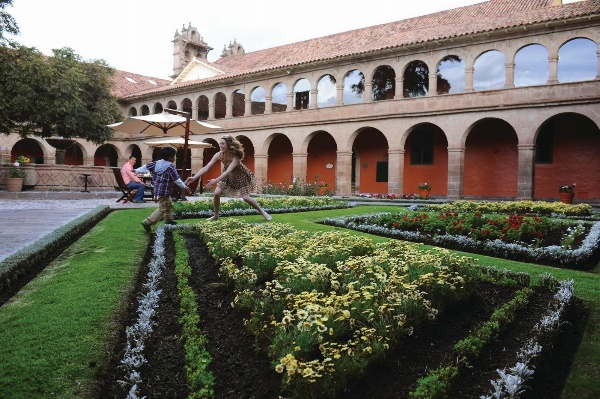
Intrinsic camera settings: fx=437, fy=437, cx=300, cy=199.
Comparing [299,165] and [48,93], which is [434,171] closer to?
[299,165]

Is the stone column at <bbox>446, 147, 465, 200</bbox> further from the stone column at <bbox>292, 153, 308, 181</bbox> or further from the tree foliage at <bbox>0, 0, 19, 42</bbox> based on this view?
the tree foliage at <bbox>0, 0, 19, 42</bbox>

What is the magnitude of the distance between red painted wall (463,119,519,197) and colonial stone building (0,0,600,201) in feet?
0.16

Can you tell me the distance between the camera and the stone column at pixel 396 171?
20609 mm

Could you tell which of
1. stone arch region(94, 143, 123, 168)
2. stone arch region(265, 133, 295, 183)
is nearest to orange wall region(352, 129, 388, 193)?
stone arch region(265, 133, 295, 183)

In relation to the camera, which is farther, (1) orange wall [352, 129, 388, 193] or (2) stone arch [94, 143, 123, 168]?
(2) stone arch [94, 143, 123, 168]

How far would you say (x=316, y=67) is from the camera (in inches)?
915

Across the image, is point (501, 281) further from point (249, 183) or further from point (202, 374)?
point (249, 183)

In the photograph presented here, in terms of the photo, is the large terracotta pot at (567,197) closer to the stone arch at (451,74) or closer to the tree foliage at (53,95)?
the stone arch at (451,74)

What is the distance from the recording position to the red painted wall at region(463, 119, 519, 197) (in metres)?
20.0

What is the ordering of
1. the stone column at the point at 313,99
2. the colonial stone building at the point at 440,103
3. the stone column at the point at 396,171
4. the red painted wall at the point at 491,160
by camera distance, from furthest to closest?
the stone column at the point at 313,99 < the stone column at the point at 396,171 < the red painted wall at the point at 491,160 < the colonial stone building at the point at 440,103

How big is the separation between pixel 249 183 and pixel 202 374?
238 inches

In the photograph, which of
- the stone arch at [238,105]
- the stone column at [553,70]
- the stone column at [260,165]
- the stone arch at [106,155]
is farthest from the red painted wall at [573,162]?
the stone arch at [106,155]

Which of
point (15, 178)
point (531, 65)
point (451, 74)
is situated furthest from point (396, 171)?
point (15, 178)

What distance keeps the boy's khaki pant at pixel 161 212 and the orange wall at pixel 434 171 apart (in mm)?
16816
